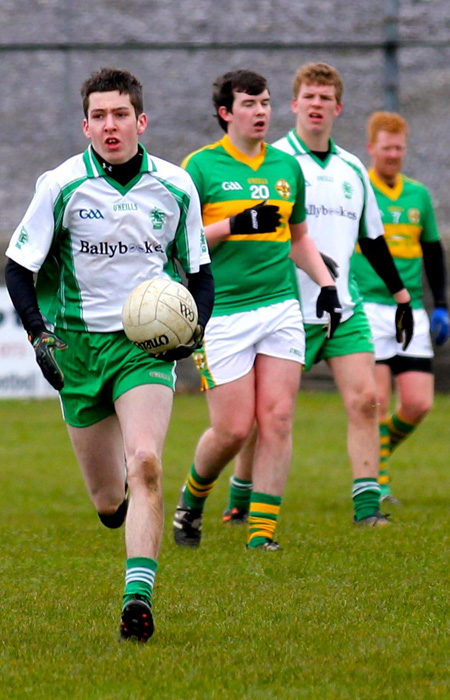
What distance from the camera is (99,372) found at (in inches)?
218

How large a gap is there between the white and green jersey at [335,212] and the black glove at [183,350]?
2823 mm

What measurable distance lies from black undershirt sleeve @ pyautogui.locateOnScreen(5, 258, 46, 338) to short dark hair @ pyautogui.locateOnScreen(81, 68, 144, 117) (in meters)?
0.71

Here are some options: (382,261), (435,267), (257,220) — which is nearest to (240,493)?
(382,261)

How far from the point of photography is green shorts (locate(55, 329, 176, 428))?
536cm

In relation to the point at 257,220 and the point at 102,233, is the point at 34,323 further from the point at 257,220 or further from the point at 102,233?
the point at 257,220

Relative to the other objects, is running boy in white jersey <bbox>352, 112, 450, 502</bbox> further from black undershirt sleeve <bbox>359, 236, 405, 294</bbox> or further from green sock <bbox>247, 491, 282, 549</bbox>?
green sock <bbox>247, 491, 282, 549</bbox>

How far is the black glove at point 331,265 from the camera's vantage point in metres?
8.00

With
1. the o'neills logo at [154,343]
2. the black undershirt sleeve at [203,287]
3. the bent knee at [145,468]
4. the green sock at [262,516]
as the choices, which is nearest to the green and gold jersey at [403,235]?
the green sock at [262,516]

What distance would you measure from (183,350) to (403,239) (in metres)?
A: 4.79

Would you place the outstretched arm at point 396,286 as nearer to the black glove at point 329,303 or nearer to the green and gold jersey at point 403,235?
the black glove at point 329,303

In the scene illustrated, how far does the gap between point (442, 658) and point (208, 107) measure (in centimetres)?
1562

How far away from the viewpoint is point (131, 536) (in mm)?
4941

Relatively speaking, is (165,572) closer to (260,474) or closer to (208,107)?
(260,474)

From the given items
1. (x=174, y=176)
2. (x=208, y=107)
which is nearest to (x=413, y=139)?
(x=208, y=107)
